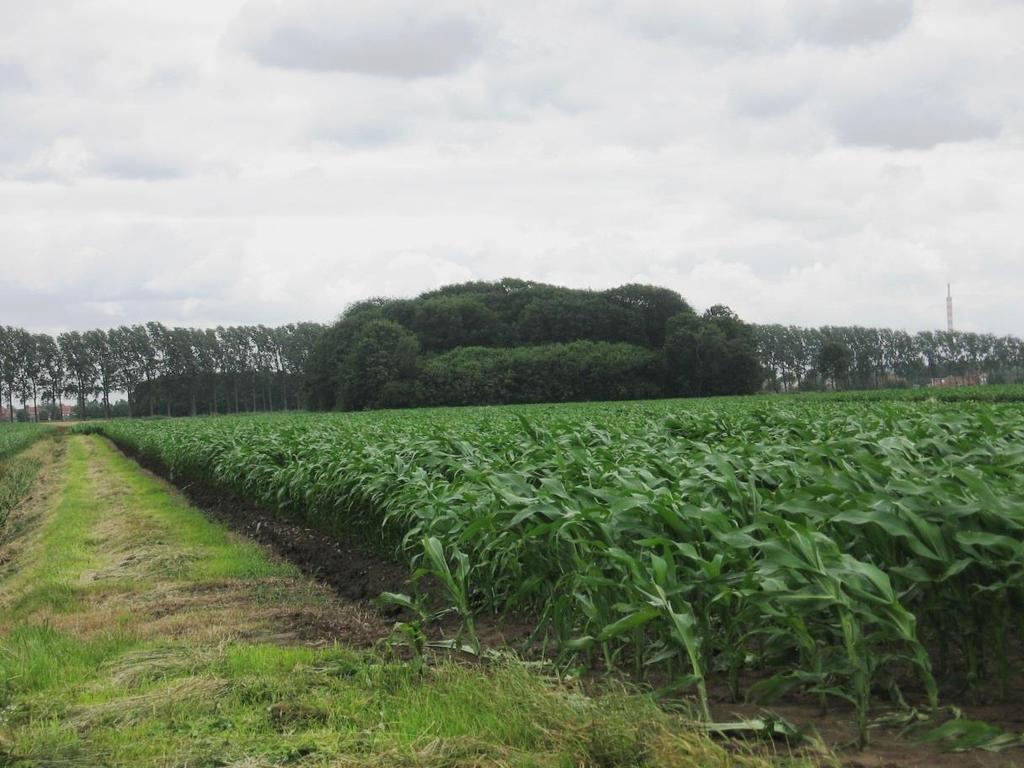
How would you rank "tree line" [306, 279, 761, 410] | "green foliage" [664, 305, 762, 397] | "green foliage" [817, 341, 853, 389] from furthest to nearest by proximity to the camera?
"green foliage" [817, 341, 853, 389]
"green foliage" [664, 305, 762, 397]
"tree line" [306, 279, 761, 410]

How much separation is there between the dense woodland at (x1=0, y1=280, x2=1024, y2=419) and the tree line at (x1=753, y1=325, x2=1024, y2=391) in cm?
23

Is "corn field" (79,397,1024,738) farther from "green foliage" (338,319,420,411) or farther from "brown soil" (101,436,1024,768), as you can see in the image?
"green foliage" (338,319,420,411)

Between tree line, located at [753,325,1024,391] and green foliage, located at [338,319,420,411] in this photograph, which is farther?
tree line, located at [753,325,1024,391]

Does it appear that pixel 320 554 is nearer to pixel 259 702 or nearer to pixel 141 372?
pixel 259 702

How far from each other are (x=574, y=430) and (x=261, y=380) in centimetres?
10329

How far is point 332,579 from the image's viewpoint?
741cm

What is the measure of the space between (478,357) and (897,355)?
7616cm

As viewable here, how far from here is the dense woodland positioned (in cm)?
6875

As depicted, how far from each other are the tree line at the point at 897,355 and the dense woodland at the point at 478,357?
0.23m

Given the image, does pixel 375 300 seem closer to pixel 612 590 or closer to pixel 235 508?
pixel 235 508

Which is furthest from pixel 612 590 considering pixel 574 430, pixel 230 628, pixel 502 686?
pixel 574 430

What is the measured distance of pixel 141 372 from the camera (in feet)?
345

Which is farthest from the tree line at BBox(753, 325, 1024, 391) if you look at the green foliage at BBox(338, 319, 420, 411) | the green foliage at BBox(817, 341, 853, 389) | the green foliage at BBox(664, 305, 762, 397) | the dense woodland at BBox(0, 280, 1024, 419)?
the green foliage at BBox(338, 319, 420, 411)

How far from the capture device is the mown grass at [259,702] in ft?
9.89
